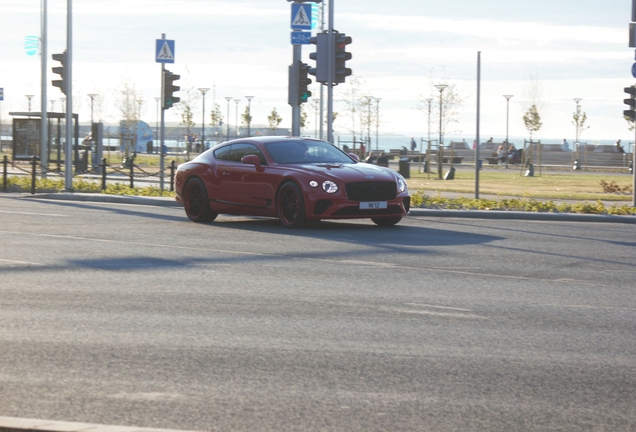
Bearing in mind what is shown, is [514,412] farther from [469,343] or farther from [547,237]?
[547,237]

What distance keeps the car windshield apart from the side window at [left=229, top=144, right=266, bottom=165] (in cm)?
Answer: 19

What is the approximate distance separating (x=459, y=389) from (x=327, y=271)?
5463mm

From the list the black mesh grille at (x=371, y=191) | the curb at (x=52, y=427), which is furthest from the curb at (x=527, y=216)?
the curb at (x=52, y=427)

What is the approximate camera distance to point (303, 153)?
1759 cm

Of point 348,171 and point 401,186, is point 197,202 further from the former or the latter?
point 401,186

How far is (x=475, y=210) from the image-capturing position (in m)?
21.1

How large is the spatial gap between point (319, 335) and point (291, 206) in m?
9.22

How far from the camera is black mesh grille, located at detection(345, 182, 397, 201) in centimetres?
1628

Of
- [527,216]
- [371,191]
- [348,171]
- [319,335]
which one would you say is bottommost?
[319,335]

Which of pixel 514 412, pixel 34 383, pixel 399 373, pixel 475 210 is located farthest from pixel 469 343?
pixel 475 210

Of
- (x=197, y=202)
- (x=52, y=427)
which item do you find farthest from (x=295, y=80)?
(x=52, y=427)

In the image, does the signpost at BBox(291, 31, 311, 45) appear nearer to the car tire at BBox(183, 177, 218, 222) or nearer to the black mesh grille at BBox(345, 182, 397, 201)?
the car tire at BBox(183, 177, 218, 222)

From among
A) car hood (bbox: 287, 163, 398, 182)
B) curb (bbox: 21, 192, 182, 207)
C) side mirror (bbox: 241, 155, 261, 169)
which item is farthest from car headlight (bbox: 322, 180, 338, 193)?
curb (bbox: 21, 192, 182, 207)

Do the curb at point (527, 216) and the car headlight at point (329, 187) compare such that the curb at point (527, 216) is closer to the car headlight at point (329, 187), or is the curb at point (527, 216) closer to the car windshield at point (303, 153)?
the car windshield at point (303, 153)
